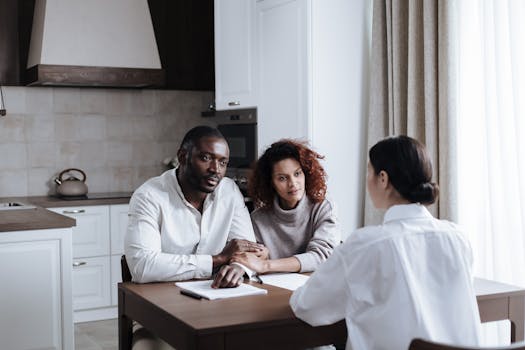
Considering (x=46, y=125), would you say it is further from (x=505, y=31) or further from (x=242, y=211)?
(x=505, y=31)

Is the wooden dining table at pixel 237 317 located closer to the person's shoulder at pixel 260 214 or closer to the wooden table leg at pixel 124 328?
the wooden table leg at pixel 124 328

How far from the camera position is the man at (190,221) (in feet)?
8.75

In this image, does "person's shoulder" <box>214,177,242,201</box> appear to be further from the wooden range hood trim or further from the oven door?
the wooden range hood trim

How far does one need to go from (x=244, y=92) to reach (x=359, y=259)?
2.98 metres

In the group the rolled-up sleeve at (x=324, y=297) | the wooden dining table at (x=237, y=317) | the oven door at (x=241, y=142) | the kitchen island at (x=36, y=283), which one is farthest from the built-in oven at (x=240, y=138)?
the rolled-up sleeve at (x=324, y=297)

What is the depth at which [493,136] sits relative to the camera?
11.9ft

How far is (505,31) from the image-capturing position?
352 cm

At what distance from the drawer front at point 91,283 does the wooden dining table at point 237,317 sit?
2.46 m

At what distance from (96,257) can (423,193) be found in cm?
Result: 343

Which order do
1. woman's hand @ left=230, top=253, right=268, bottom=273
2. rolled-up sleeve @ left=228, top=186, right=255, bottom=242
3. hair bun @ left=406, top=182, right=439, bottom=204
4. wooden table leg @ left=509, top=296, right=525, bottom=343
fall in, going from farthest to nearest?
rolled-up sleeve @ left=228, top=186, right=255, bottom=242, woman's hand @ left=230, top=253, right=268, bottom=273, wooden table leg @ left=509, top=296, right=525, bottom=343, hair bun @ left=406, top=182, right=439, bottom=204

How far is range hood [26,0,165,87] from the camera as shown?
505 cm

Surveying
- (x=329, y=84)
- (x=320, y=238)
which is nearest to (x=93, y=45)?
(x=329, y=84)

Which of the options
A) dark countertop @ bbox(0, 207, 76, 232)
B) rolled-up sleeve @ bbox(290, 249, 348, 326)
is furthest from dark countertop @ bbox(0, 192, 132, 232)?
rolled-up sleeve @ bbox(290, 249, 348, 326)

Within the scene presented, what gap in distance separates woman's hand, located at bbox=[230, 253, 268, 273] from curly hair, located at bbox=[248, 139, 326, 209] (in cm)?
36
